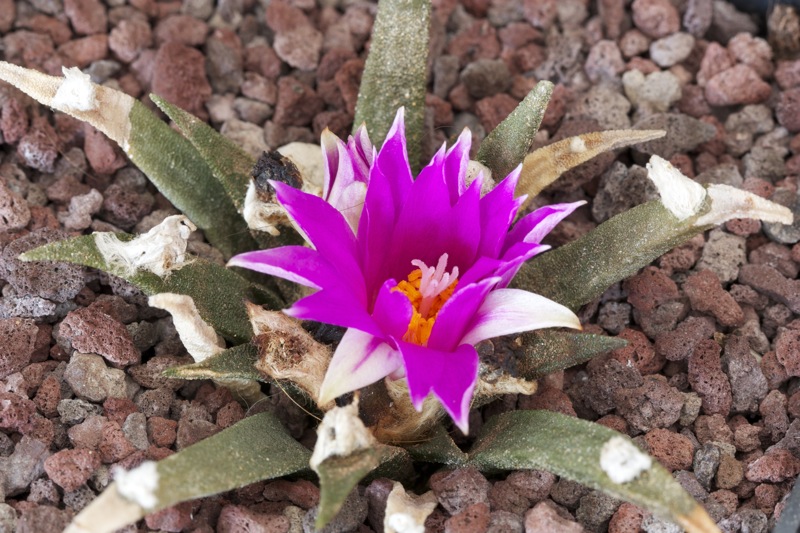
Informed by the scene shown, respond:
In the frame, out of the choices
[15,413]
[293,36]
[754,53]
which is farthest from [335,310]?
[754,53]

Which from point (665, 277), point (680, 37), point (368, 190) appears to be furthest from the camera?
point (680, 37)

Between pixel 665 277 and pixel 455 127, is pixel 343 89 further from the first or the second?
pixel 665 277

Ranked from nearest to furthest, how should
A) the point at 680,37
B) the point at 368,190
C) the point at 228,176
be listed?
the point at 368,190, the point at 228,176, the point at 680,37

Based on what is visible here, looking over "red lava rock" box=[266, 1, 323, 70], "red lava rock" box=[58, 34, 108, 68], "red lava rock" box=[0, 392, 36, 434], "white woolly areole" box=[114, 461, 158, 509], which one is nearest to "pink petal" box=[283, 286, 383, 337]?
"white woolly areole" box=[114, 461, 158, 509]

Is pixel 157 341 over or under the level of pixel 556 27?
under

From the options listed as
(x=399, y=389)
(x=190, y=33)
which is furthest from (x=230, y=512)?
(x=190, y=33)

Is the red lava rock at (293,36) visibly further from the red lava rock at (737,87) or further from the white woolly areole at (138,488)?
the white woolly areole at (138,488)
